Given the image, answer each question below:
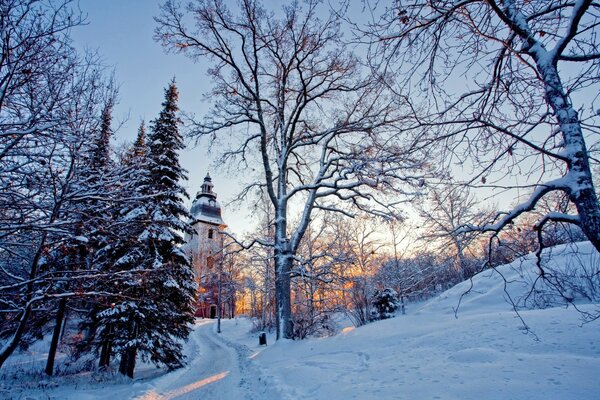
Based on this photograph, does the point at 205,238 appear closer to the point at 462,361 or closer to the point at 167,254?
the point at 167,254

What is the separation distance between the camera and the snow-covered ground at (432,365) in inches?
130

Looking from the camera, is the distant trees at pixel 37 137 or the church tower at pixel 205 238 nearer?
the distant trees at pixel 37 137

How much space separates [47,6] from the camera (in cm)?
399

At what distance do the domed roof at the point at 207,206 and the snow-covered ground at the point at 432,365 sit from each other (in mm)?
43165

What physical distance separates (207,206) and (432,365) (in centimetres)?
5133

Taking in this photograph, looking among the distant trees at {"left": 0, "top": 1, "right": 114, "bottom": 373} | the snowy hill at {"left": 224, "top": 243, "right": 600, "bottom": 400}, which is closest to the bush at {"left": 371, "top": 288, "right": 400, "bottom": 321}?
the snowy hill at {"left": 224, "top": 243, "right": 600, "bottom": 400}

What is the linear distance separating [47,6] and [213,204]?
51213 millimetres

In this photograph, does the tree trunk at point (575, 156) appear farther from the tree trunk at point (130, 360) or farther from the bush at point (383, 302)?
the bush at point (383, 302)

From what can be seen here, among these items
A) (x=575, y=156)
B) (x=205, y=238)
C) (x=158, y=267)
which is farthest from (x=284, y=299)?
(x=205, y=238)

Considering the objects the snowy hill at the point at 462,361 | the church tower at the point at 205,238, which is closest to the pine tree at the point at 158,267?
the snowy hill at the point at 462,361

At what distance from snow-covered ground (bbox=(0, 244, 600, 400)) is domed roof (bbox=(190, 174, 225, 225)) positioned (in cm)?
4317

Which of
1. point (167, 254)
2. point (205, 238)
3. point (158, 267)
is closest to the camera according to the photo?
point (158, 267)

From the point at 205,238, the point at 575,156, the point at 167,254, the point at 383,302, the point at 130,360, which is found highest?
the point at 205,238

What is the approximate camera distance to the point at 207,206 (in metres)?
52.4
